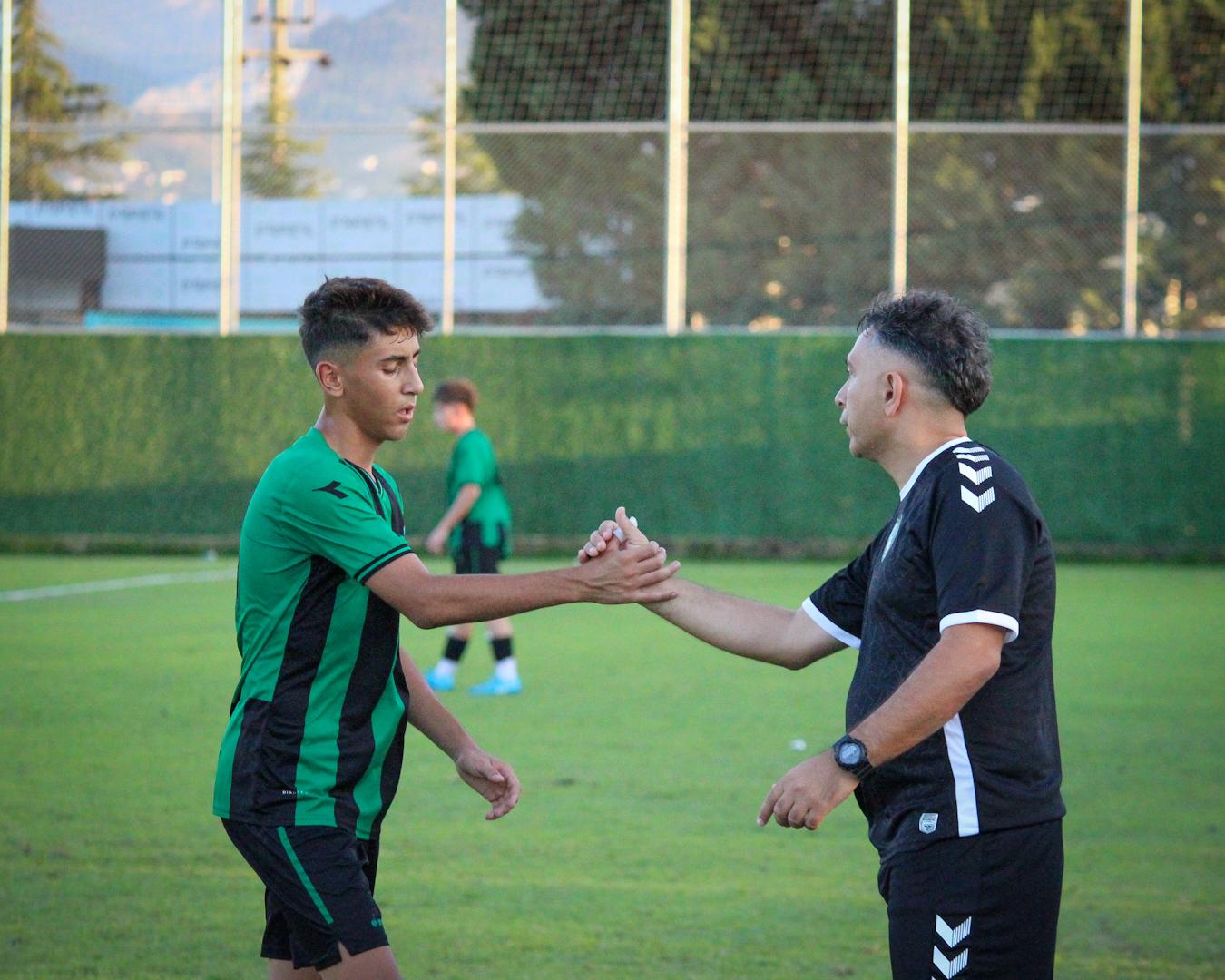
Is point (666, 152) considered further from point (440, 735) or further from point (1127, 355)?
point (440, 735)

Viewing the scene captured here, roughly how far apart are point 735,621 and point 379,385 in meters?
1.12

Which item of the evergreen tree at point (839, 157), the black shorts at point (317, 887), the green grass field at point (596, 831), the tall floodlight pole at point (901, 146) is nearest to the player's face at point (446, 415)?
the green grass field at point (596, 831)

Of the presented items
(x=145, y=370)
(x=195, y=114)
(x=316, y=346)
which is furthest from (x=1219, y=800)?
(x=195, y=114)

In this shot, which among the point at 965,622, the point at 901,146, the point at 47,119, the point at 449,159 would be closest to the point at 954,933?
the point at 965,622

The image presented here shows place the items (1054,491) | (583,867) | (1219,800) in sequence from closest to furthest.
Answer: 1. (583,867)
2. (1219,800)
3. (1054,491)

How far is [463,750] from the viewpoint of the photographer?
3.96 m

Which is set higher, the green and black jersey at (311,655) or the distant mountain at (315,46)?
the distant mountain at (315,46)

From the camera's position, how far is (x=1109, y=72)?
23859 millimetres

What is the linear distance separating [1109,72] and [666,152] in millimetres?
7045

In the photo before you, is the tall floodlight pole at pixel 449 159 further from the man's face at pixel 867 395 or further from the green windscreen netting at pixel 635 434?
the man's face at pixel 867 395

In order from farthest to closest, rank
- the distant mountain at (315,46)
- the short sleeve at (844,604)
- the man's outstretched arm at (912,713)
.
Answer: the distant mountain at (315,46)
the short sleeve at (844,604)
the man's outstretched arm at (912,713)

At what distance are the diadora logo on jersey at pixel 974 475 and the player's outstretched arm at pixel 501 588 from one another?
0.84m

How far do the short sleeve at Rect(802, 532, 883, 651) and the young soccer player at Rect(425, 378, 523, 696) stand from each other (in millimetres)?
6871

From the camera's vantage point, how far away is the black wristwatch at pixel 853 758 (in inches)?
120
